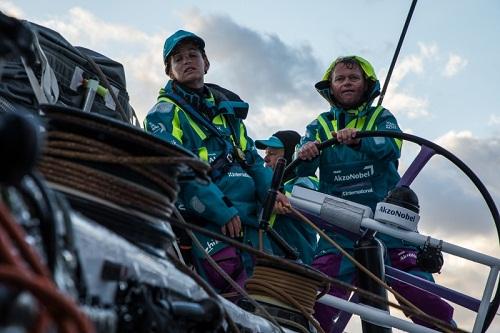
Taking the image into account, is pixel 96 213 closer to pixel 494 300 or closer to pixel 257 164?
pixel 494 300

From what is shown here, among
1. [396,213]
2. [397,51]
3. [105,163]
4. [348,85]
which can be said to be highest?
[397,51]

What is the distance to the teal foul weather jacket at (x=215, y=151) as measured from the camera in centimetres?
379

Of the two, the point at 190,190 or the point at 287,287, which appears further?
the point at 190,190

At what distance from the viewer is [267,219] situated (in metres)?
3.11

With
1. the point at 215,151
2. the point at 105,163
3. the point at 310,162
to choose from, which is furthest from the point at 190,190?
the point at 105,163

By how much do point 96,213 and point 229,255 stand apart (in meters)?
2.37

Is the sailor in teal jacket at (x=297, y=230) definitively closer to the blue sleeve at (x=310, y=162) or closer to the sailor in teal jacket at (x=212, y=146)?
the blue sleeve at (x=310, y=162)

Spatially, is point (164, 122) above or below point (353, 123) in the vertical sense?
below

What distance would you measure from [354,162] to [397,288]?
2.29 ft

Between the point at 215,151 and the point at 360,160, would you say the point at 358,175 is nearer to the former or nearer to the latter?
the point at 360,160

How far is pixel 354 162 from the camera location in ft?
13.9

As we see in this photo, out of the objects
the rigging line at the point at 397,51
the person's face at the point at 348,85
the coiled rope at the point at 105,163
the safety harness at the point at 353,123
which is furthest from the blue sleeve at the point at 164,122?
the coiled rope at the point at 105,163

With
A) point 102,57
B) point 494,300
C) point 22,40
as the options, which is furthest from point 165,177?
point 102,57

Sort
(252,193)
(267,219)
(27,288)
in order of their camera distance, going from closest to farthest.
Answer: (27,288), (267,219), (252,193)
